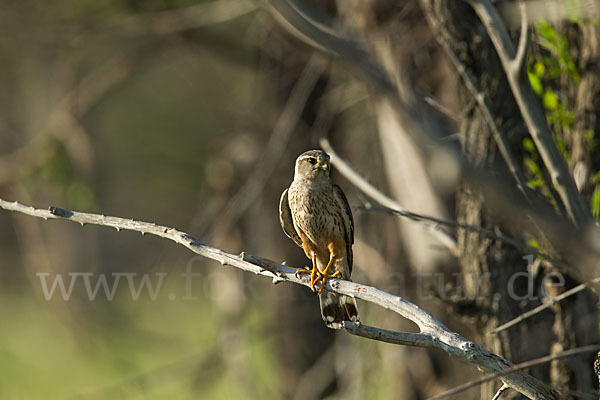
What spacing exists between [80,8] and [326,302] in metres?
4.69

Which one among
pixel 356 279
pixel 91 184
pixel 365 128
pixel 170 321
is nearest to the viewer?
pixel 356 279

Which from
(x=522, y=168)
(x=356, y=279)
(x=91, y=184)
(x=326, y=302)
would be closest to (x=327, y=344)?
(x=356, y=279)

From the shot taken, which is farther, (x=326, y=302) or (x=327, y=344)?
(x=327, y=344)

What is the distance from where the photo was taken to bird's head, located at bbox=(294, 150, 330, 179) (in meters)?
4.02

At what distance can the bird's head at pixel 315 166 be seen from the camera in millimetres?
4023

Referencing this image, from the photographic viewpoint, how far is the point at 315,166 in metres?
4.04

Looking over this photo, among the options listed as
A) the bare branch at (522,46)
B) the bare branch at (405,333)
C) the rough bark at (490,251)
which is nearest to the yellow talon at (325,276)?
the bare branch at (405,333)

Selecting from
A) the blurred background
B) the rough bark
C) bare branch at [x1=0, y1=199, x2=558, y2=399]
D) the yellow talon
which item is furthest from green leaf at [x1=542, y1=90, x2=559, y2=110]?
bare branch at [x1=0, y1=199, x2=558, y2=399]

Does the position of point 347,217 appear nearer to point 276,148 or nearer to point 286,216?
point 286,216

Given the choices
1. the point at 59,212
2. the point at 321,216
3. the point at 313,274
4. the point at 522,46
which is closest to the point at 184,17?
the point at 321,216

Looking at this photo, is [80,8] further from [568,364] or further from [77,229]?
[77,229]

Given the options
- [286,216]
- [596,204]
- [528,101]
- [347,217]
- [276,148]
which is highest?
[276,148]

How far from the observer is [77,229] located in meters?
14.3

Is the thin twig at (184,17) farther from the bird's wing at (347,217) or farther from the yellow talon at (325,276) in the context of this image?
the yellow talon at (325,276)
